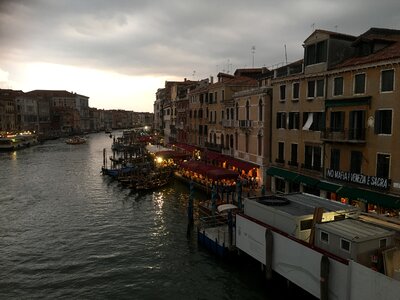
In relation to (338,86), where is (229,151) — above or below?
below

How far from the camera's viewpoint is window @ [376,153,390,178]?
72.6 ft

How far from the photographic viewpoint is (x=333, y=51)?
26.5 metres

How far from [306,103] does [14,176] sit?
147ft

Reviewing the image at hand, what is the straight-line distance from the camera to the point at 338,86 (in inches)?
1009

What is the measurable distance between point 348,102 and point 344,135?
228 cm

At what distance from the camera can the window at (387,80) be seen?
2169cm

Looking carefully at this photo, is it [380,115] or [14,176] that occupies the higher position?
[380,115]

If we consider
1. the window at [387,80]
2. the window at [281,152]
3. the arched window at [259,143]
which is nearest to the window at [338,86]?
the window at [387,80]

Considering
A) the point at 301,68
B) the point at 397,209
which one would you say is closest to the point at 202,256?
the point at 397,209

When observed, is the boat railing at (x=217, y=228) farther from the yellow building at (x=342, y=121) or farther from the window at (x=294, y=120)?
the window at (x=294, y=120)

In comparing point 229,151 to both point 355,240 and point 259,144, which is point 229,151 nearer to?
point 259,144

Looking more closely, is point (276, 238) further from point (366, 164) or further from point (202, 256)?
point (366, 164)

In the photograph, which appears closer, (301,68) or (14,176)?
(301,68)

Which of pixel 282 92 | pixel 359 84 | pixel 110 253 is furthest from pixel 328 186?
pixel 110 253
